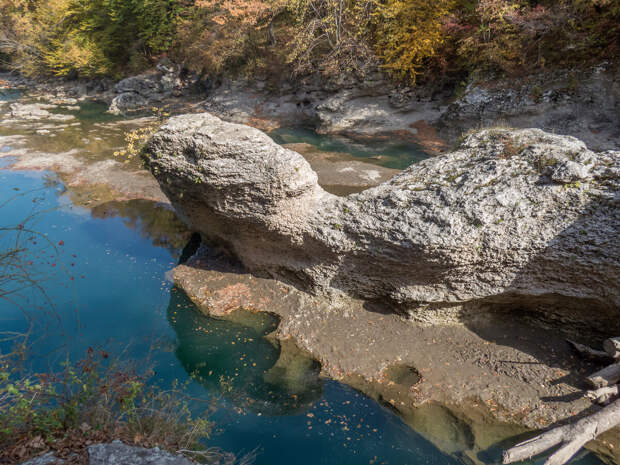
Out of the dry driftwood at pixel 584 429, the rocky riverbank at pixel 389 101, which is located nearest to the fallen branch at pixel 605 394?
the dry driftwood at pixel 584 429

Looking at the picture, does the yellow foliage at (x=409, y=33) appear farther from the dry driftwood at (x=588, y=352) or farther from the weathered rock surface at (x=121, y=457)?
the weathered rock surface at (x=121, y=457)

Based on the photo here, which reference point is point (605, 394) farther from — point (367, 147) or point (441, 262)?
point (367, 147)

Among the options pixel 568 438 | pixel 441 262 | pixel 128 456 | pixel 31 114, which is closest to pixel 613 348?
pixel 568 438

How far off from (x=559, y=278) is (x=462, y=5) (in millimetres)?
18664

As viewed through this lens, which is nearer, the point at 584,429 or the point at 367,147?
the point at 584,429

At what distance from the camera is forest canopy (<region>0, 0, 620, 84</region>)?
637 inches

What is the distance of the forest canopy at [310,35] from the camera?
53.1ft

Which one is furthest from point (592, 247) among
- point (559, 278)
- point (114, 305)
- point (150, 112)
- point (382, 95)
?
point (150, 112)

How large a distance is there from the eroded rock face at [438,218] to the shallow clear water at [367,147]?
1012 cm

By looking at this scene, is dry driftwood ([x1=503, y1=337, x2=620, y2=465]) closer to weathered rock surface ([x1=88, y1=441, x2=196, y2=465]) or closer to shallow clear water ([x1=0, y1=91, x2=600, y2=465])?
shallow clear water ([x1=0, y1=91, x2=600, y2=465])

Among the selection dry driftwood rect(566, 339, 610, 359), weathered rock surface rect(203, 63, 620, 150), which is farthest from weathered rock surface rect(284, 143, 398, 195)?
dry driftwood rect(566, 339, 610, 359)

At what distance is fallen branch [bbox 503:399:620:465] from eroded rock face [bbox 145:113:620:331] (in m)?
2.42

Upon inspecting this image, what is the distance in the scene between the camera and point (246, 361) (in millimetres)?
7930

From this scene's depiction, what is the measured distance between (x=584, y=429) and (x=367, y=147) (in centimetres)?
1706
